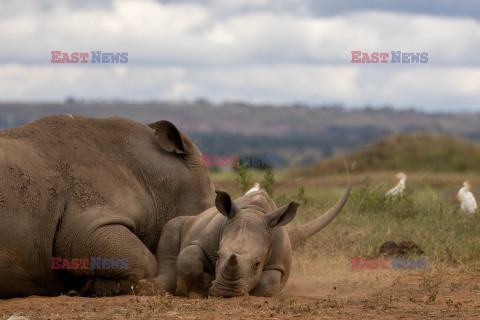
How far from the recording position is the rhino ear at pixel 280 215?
7.04 meters

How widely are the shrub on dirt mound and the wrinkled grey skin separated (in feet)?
60.7

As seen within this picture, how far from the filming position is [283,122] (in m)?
75.9

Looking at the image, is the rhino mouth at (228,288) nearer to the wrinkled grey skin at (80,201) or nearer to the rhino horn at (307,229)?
the wrinkled grey skin at (80,201)

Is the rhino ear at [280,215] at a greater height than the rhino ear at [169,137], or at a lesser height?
lesser

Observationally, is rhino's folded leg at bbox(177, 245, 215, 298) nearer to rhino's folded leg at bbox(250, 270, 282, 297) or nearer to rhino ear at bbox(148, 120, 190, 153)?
rhino's folded leg at bbox(250, 270, 282, 297)

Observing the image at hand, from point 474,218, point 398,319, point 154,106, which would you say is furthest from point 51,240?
point 154,106

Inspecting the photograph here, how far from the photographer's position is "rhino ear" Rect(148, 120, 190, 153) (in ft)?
27.8

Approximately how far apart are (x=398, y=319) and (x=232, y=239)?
159 centimetres

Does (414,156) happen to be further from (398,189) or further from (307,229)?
(307,229)

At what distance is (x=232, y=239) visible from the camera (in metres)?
6.87

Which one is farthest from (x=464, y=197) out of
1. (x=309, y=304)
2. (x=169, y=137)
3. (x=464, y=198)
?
(x=309, y=304)

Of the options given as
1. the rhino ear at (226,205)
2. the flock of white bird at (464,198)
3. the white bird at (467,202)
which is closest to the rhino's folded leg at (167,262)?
the rhino ear at (226,205)

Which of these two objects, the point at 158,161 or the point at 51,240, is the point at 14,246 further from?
the point at 158,161

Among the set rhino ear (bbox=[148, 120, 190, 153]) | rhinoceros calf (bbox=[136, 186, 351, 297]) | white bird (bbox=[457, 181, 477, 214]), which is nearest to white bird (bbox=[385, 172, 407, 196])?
white bird (bbox=[457, 181, 477, 214])
